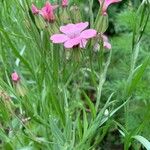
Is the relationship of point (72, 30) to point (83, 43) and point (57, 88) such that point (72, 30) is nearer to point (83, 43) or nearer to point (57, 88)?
point (83, 43)

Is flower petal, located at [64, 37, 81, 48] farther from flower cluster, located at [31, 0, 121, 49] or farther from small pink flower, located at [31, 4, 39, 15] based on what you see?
small pink flower, located at [31, 4, 39, 15]

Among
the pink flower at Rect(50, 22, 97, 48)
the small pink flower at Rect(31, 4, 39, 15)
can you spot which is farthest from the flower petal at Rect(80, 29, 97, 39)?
the small pink flower at Rect(31, 4, 39, 15)

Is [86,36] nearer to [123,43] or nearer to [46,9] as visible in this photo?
[46,9]

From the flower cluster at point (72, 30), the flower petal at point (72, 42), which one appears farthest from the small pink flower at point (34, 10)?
the flower petal at point (72, 42)

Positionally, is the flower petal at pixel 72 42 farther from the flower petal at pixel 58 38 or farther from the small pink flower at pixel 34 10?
the small pink flower at pixel 34 10

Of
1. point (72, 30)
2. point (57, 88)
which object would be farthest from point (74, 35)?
point (57, 88)

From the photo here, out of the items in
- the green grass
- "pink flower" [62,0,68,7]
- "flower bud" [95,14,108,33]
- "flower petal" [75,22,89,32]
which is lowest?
the green grass

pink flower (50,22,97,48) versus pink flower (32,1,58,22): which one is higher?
pink flower (32,1,58,22)

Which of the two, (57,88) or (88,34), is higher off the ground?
(88,34)
